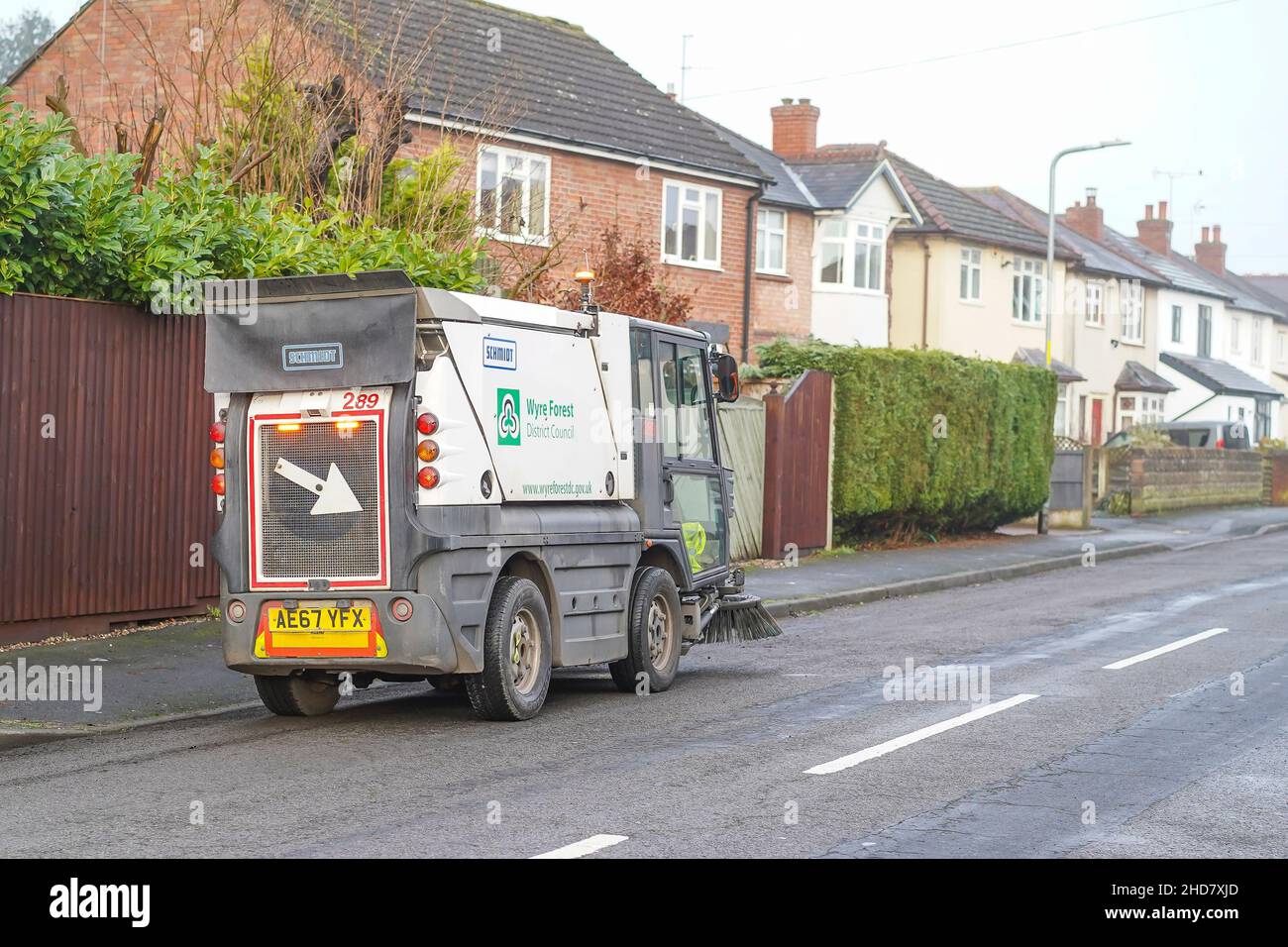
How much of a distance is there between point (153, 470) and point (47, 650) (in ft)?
6.53

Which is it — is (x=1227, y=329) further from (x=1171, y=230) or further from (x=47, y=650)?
(x=47, y=650)

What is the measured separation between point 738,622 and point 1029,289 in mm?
37867

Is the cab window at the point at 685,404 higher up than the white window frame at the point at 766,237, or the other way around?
the white window frame at the point at 766,237

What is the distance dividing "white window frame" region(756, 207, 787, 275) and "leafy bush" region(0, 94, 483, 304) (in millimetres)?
19439

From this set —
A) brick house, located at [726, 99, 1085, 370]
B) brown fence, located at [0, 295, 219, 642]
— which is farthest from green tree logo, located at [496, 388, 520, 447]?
brick house, located at [726, 99, 1085, 370]

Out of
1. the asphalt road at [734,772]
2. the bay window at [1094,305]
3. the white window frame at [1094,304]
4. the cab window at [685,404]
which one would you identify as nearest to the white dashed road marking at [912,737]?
the asphalt road at [734,772]

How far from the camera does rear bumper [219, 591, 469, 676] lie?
30.5 feet

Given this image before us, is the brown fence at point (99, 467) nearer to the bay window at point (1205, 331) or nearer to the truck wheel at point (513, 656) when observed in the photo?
the truck wheel at point (513, 656)

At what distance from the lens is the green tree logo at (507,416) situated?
9727 millimetres

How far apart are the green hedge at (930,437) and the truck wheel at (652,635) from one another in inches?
449

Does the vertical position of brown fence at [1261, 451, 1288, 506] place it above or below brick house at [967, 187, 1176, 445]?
below

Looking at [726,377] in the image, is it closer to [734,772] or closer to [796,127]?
[734,772]

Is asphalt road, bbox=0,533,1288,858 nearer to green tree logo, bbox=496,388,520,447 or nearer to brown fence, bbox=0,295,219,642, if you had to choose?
green tree logo, bbox=496,388,520,447
